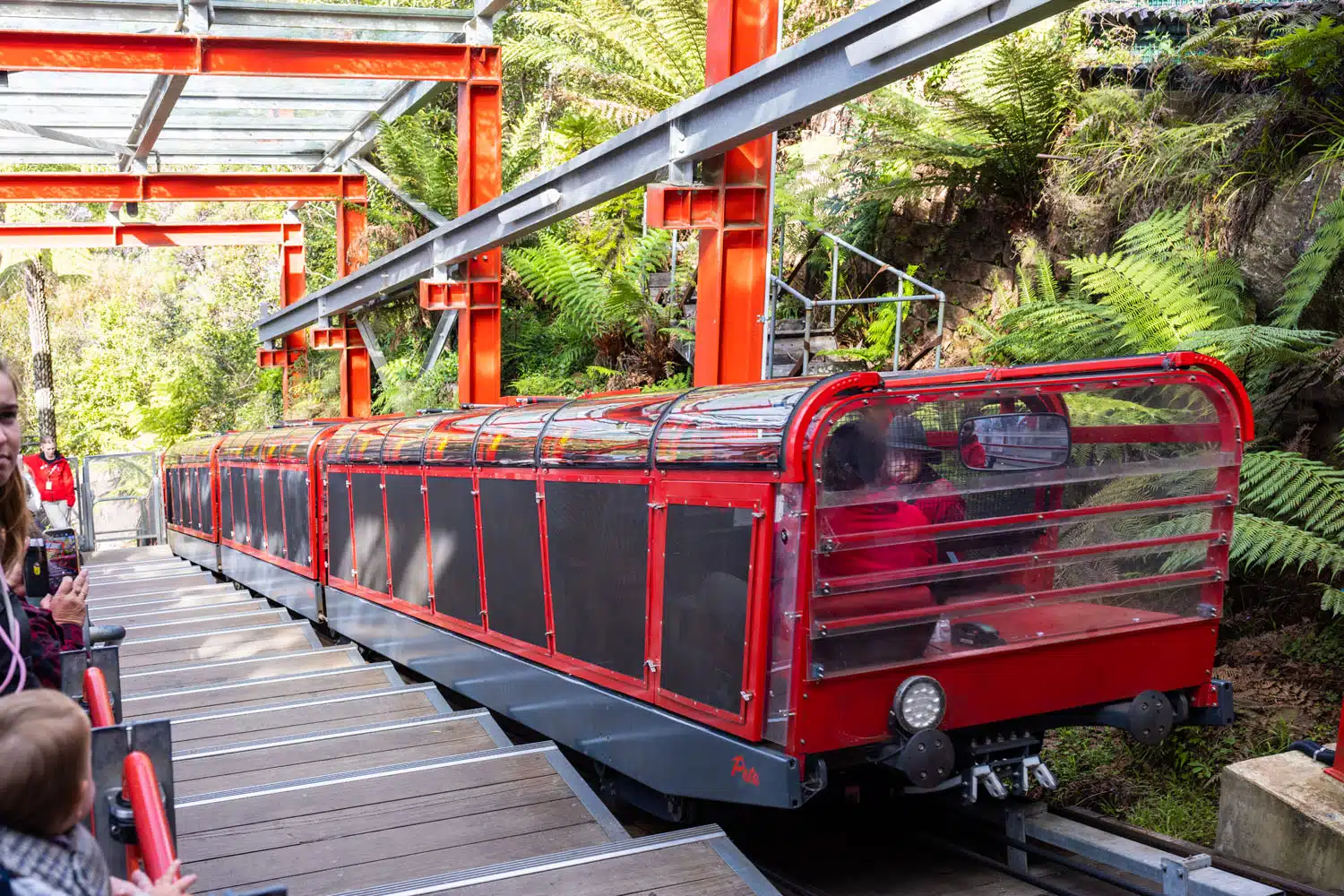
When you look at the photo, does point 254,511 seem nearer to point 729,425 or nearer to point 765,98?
point 765,98

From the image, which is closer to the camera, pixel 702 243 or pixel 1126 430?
pixel 1126 430

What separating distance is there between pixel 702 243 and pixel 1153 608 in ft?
14.4

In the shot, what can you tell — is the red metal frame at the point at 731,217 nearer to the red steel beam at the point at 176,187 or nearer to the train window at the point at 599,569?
the train window at the point at 599,569

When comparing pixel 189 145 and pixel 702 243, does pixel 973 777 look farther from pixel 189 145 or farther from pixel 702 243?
pixel 189 145

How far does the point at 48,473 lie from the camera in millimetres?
18906

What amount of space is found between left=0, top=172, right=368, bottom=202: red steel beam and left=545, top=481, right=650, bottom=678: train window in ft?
53.8

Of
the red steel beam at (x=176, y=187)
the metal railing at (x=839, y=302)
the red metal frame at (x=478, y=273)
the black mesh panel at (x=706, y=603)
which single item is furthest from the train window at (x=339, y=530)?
the red steel beam at (x=176, y=187)

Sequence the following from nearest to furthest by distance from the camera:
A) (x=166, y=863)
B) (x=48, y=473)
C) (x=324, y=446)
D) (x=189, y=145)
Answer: (x=166, y=863)
(x=324, y=446)
(x=48, y=473)
(x=189, y=145)

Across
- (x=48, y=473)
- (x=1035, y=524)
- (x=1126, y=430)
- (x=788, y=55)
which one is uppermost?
(x=788, y=55)

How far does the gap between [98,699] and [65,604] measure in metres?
0.30

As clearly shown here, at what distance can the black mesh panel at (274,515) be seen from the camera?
13.8 metres

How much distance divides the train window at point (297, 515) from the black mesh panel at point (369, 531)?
179cm

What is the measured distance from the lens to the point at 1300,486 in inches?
267

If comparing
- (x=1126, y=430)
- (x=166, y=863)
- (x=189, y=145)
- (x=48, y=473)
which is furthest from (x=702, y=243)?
(x=189, y=145)
